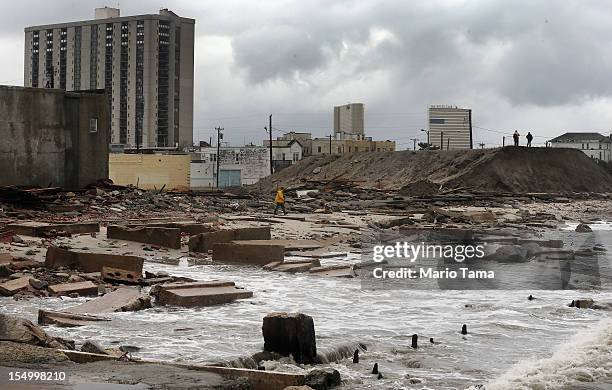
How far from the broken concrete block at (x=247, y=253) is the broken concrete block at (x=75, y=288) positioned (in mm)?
4920

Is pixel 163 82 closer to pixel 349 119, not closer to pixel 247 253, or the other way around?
pixel 349 119

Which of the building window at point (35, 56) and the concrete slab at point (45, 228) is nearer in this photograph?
the concrete slab at point (45, 228)

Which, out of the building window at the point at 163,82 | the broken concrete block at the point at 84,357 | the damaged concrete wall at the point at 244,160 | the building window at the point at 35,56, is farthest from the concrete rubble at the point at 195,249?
the building window at the point at 35,56

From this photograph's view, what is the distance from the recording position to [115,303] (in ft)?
35.9

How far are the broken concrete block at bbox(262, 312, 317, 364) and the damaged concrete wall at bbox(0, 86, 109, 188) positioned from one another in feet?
79.9

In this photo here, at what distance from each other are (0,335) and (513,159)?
54.2 m

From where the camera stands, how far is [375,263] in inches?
679

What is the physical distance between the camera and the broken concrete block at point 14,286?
11.4m

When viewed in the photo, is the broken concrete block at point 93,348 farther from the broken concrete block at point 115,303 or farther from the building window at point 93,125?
the building window at point 93,125

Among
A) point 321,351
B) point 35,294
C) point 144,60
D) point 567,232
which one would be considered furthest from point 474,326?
point 144,60

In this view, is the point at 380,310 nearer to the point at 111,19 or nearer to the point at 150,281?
the point at 150,281

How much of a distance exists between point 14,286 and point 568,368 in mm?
7629

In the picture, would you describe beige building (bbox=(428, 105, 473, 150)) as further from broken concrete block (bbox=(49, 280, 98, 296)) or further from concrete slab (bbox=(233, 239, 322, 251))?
broken concrete block (bbox=(49, 280, 98, 296))

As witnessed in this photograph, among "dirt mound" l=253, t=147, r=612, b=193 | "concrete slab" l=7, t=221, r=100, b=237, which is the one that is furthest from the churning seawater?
"dirt mound" l=253, t=147, r=612, b=193
